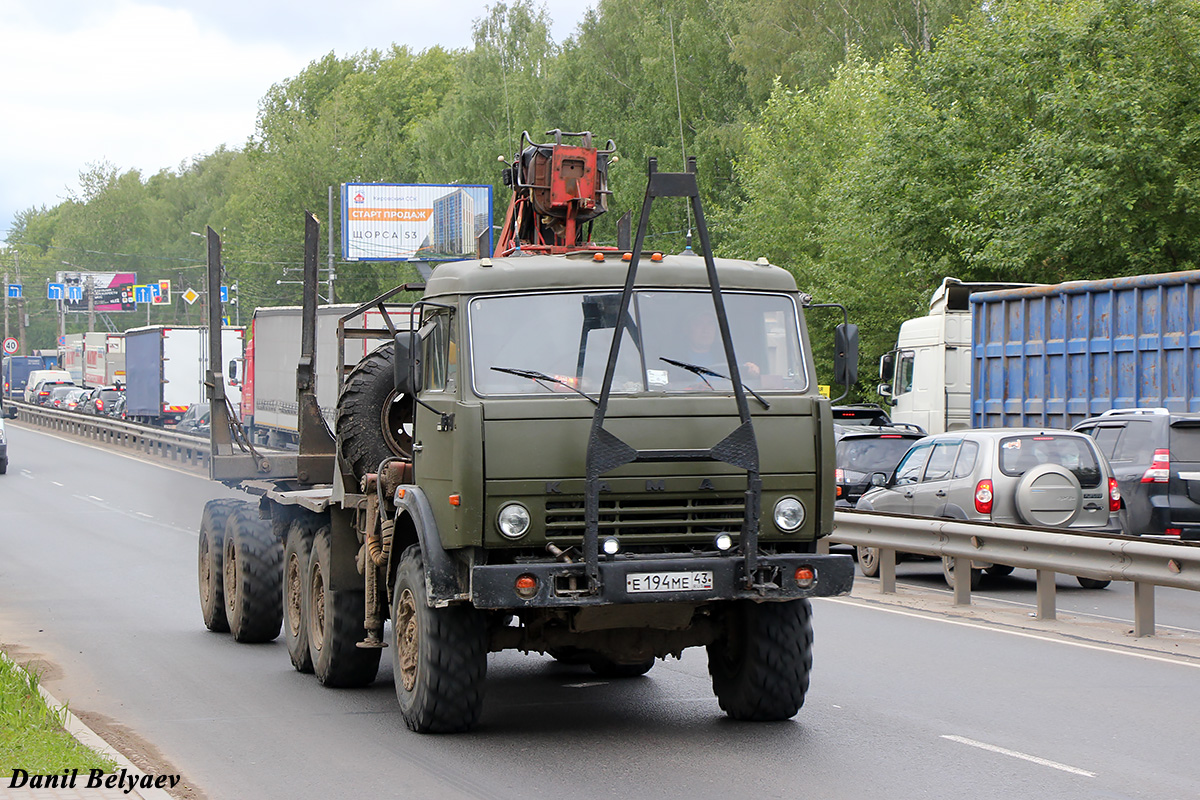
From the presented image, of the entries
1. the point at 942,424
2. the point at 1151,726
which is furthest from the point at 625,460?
the point at 942,424

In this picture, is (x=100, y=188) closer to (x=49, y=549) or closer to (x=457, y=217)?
(x=457, y=217)

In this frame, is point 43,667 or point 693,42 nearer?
point 43,667

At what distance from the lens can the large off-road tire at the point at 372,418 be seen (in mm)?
9477

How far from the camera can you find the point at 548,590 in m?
7.32

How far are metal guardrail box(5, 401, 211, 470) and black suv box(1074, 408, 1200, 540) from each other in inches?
640

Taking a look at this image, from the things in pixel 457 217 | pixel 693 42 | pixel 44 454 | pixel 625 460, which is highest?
pixel 693 42

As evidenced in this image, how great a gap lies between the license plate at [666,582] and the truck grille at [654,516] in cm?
24

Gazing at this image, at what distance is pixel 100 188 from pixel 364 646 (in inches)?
5538

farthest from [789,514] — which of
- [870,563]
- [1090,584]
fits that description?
[870,563]

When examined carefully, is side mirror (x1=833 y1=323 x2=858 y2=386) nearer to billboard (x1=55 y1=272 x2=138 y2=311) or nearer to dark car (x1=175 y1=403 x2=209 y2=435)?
dark car (x1=175 y1=403 x2=209 y2=435)

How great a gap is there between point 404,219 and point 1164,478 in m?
42.8

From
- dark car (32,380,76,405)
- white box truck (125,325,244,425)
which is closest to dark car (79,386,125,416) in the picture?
dark car (32,380,76,405)

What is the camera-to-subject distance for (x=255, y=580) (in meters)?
11.9

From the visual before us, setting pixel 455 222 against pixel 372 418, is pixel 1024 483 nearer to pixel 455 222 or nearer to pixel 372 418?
pixel 372 418
